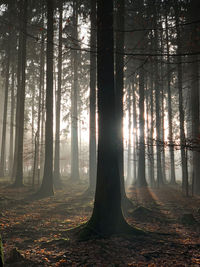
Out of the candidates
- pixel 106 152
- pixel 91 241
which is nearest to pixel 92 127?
pixel 106 152

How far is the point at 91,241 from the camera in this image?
578 centimetres

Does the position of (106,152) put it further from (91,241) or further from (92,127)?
(92,127)

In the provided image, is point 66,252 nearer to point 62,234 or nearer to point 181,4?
point 62,234

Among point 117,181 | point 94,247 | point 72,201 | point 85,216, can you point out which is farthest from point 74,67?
point 94,247

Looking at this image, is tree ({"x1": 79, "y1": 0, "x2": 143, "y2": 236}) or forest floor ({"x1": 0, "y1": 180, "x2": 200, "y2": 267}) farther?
tree ({"x1": 79, "y1": 0, "x2": 143, "y2": 236})

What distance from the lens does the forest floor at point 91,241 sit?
4.83 meters

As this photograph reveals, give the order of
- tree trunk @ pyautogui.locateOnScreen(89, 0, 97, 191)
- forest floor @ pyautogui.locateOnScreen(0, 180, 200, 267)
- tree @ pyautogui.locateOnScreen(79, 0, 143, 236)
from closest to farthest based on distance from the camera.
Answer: forest floor @ pyautogui.locateOnScreen(0, 180, 200, 267) < tree @ pyautogui.locateOnScreen(79, 0, 143, 236) < tree trunk @ pyautogui.locateOnScreen(89, 0, 97, 191)

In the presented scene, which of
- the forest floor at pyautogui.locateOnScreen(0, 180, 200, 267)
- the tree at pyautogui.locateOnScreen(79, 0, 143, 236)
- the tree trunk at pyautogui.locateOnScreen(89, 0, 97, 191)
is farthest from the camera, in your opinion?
the tree trunk at pyautogui.locateOnScreen(89, 0, 97, 191)

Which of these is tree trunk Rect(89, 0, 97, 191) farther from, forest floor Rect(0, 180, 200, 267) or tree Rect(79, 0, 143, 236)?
tree Rect(79, 0, 143, 236)

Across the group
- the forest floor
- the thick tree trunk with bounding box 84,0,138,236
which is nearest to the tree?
the thick tree trunk with bounding box 84,0,138,236

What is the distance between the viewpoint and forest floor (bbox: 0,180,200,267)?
483cm

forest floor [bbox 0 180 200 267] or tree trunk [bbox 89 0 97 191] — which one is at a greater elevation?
tree trunk [bbox 89 0 97 191]

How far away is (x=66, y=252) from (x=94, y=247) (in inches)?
26.2

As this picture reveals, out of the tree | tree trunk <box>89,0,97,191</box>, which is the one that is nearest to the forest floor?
the tree
